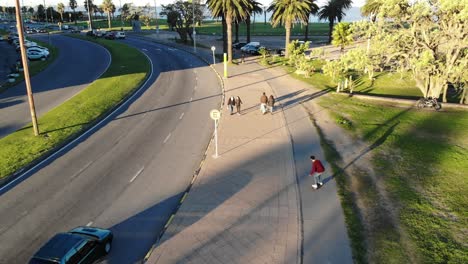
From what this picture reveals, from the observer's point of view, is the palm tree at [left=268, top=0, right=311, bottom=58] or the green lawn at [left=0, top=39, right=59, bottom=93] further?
the palm tree at [left=268, top=0, right=311, bottom=58]

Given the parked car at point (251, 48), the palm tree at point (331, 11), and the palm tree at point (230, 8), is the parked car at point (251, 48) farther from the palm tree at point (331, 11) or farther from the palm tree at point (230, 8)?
the palm tree at point (331, 11)

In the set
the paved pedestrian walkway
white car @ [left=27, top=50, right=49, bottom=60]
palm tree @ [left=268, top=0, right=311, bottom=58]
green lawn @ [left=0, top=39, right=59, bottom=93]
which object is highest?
palm tree @ [left=268, top=0, right=311, bottom=58]

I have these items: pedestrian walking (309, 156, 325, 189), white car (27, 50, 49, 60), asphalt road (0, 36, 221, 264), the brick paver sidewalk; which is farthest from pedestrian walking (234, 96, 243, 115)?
white car (27, 50, 49, 60)

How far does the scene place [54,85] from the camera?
Answer: 119ft

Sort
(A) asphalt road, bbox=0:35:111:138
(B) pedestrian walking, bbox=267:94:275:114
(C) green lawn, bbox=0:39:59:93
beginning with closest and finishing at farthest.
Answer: (B) pedestrian walking, bbox=267:94:275:114 < (A) asphalt road, bbox=0:35:111:138 < (C) green lawn, bbox=0:39:59:93

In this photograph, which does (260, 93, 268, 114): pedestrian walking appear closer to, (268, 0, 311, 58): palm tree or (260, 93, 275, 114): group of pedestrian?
(260, 93, 275, 114): group of pedestrian

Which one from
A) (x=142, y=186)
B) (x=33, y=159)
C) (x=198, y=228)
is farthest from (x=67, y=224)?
(x=33, y=159)

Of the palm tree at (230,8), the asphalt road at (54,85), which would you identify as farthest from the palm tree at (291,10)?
the asphalt road at (54,85)

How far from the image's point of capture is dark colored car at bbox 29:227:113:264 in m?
10.4

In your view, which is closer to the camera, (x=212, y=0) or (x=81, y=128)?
(x=81, y=128)

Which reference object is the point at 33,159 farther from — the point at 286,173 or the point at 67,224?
the point at 286,173

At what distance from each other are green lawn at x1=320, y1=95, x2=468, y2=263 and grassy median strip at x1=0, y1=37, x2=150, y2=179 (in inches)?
621

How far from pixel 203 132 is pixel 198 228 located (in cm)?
1081

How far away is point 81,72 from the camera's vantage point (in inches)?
1666
